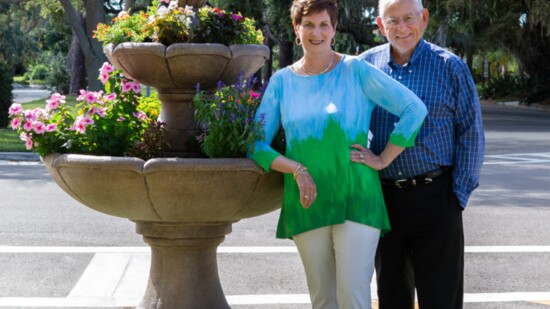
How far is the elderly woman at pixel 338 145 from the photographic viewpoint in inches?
157

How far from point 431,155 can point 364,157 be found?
0.46m

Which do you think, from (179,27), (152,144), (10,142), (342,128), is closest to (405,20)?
(342,128)

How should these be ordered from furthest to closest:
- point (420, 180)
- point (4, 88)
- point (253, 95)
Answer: point (4, 88) → point (253, 95) → point (420, 180)

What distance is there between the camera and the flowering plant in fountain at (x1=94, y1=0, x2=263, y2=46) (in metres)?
4.88

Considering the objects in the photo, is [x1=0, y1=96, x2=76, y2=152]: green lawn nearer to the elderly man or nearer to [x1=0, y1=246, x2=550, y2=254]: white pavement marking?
[x1=0, y1=246, x2=550, y2=254]: white pavement marking

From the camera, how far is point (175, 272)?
5.22 m

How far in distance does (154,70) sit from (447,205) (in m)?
1.74

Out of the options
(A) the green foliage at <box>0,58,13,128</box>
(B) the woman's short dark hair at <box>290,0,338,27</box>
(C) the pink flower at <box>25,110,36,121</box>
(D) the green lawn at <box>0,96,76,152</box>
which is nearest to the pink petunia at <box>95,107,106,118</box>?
(C) the pink flower at <box>25,110,36,121</box>

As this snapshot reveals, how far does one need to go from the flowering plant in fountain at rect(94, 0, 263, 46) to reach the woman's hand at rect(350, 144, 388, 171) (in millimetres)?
1387

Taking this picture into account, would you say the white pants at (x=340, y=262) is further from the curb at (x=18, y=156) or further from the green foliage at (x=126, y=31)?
the curb at (x=18, y=156)

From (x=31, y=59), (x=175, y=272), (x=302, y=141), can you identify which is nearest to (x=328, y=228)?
(x=302, y=141)

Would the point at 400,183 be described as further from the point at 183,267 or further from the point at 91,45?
the point at 91,45

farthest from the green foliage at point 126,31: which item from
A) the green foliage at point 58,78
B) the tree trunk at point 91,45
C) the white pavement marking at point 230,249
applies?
the green foliage at point 58,78

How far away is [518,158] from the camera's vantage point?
651 inches
